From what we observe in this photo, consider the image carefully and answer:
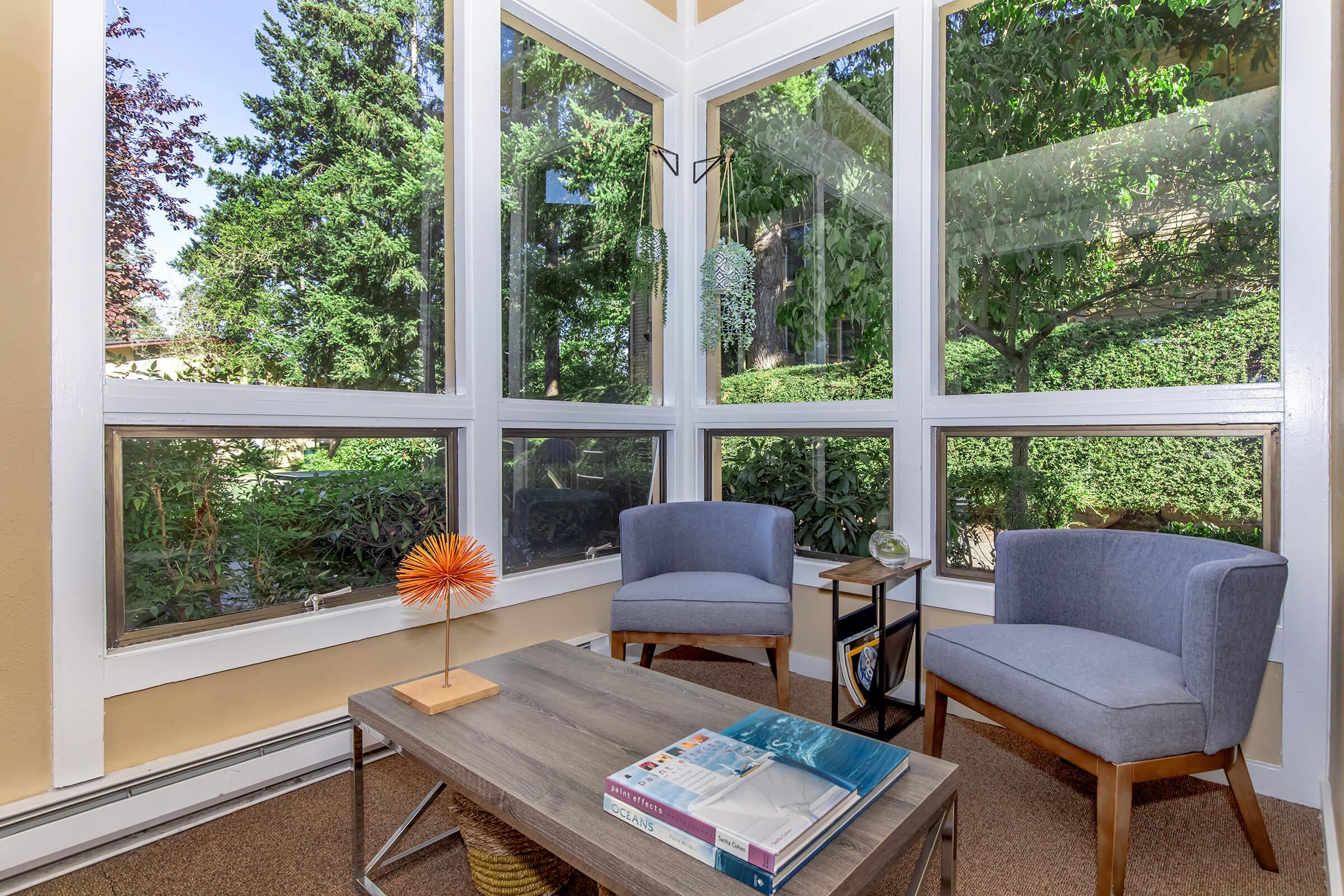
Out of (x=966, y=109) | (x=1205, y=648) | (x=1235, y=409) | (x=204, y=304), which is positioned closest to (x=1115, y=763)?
(x=1205, y=648)

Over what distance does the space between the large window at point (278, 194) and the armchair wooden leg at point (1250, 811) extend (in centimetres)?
262

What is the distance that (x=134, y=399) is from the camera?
1.85 m

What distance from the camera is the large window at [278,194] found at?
1936 millimetres

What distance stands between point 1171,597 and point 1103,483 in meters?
0.58

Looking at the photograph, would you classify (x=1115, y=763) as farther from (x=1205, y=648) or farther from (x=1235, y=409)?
(x=1235, y=409)

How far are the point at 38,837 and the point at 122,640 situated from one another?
18.4 inches

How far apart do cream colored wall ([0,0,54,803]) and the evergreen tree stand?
1.17 feet

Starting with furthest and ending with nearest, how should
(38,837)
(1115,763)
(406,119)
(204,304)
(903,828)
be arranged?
(406,119) → (204,304) → (38,837) → (1115,763) → (903,828)

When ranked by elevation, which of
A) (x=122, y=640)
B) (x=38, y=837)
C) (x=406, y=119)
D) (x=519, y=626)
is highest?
(x=406, y=119)

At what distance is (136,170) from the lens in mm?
1929

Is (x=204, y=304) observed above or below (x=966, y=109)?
below

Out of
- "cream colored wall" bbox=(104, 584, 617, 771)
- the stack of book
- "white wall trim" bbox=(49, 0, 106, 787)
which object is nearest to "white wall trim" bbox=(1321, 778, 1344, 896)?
the stack of book

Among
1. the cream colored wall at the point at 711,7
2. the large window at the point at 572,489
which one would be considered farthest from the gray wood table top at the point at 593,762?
the cream colored wall at the point at 711,7

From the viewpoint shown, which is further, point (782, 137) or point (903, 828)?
point (782, 137)
